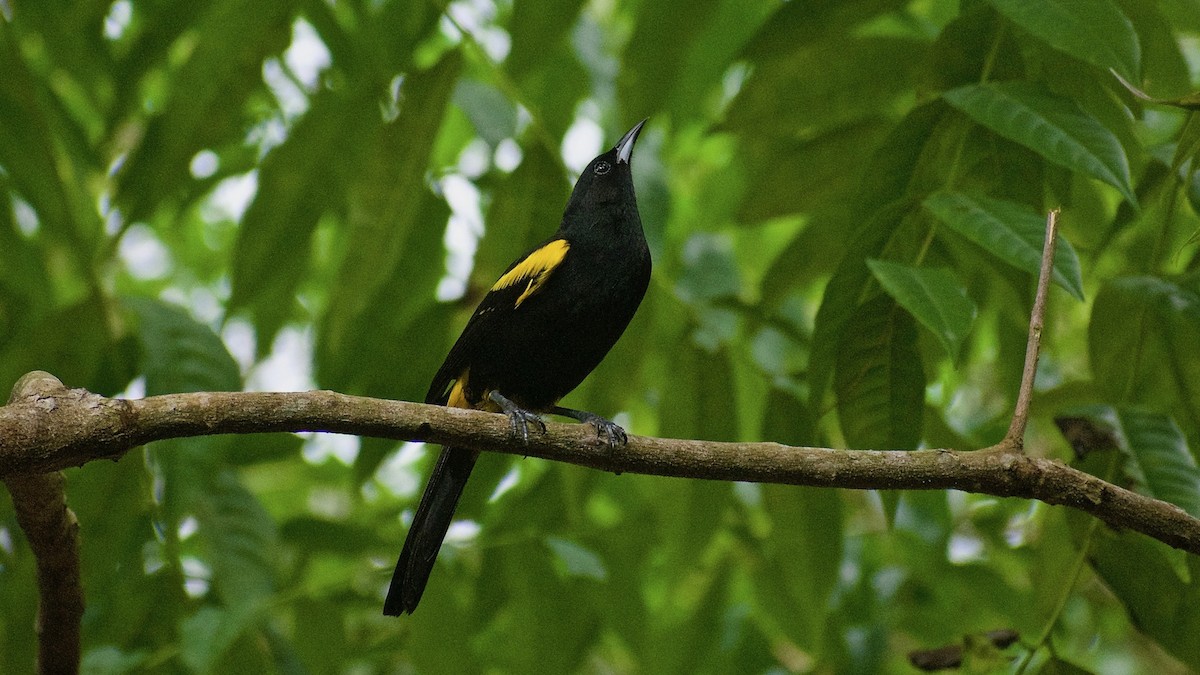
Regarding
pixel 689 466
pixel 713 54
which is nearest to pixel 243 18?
pixel 713 54

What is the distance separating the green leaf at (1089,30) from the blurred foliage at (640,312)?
0.05 feet

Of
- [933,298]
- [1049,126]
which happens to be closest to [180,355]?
[933,298]

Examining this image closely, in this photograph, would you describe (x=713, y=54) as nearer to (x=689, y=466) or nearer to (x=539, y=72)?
(x=539, y=72)

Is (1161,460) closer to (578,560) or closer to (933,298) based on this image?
(933,298)

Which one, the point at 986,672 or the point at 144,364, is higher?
the point at 144,364

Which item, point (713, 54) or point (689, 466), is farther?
point (713, 54)

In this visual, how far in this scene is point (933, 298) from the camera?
2.46 meters

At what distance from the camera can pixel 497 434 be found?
2.38 metres

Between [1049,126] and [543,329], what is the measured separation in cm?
171

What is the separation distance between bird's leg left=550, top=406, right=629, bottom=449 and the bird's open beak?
3.33 ft

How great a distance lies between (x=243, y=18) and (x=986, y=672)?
9.56ft

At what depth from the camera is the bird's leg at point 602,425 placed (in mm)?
2408

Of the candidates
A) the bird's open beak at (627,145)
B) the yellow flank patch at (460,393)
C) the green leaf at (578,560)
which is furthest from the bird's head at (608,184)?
the green leaf at (578,560)

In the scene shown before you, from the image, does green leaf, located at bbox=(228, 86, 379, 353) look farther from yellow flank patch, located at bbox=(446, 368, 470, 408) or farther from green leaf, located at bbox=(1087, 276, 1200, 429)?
green leaf, located at bbox=(1087, 276, 1200, 429)
